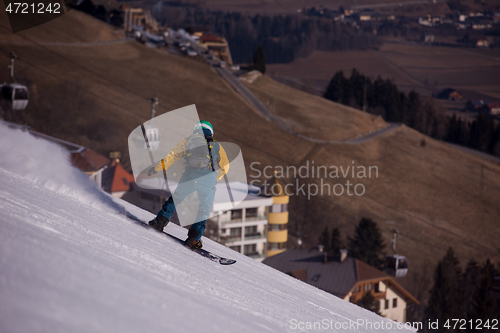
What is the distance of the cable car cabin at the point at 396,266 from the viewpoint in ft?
79.1

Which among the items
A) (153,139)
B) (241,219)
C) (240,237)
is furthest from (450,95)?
(153,139)

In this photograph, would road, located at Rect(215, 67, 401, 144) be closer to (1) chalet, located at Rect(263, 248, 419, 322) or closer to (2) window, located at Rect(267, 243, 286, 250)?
(2) window, located at Rect(267, 243, 286, 250)

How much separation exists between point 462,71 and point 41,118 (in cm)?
8219

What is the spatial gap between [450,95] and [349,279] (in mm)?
74452

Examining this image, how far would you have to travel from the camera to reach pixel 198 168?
215 inches

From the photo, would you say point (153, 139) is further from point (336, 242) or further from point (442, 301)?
point (442, 301)

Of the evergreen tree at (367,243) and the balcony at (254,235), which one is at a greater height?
the balcony at (254,235)

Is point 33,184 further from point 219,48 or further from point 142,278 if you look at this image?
point 219,48

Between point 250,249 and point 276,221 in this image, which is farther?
point 276,221

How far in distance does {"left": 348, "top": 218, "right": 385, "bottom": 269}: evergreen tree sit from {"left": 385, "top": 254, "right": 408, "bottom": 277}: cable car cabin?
53.3 feet

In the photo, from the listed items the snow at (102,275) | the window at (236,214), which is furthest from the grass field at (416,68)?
the snow at (102,275)

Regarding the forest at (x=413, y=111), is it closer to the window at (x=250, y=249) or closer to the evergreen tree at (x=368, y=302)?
the window at (x=250, y=249)

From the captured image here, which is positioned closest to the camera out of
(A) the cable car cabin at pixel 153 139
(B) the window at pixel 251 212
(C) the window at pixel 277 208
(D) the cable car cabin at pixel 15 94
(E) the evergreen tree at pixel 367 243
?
(D) the cable car cabin at pixel 15 94

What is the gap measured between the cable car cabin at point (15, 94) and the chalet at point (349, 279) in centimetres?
1594
